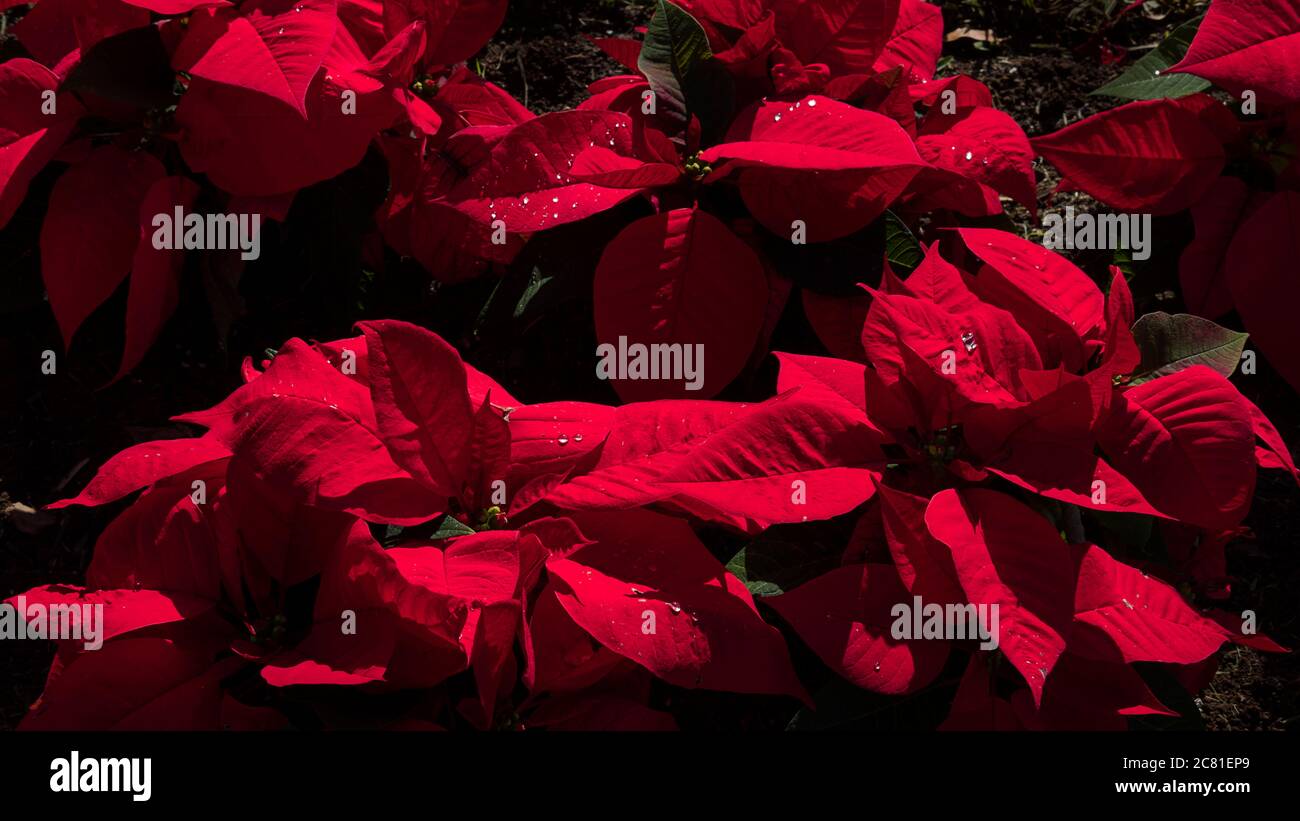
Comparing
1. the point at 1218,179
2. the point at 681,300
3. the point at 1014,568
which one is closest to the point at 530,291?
the point at 681,300

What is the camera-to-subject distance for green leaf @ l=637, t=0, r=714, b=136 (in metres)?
1.46

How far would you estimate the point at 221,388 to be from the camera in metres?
1.62

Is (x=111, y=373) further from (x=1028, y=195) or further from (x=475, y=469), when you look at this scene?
(x=1028, y=195)

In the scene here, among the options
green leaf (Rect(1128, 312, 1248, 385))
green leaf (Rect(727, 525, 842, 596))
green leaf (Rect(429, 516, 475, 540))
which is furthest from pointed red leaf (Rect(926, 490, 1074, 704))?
green leaf (Rect(429, 516, 475, 540))

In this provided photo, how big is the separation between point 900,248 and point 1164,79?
0.52 m

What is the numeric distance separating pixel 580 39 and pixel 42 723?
4.41 ft

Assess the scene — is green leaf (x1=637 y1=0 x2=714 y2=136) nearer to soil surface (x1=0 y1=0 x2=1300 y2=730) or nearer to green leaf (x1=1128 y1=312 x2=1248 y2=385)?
soil surface (x1=0 y1=0 x2=1300 y2=730)

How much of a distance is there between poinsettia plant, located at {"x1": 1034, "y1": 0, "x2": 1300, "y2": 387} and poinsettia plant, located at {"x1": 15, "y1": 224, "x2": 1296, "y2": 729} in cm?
28

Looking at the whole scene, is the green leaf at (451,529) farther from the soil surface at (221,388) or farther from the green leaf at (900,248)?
the green leaf at (900,248)

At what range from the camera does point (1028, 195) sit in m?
1.51

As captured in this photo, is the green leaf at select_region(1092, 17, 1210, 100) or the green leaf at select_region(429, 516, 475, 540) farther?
the green leaf at select_region(1092, 17, 1210, 100)

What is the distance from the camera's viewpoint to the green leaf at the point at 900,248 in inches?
57.4

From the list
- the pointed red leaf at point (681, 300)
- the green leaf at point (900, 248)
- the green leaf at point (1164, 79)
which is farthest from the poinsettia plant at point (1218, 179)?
the pointed red leaf at point (681, 300)

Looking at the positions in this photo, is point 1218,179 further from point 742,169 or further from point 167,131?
point 167,131
